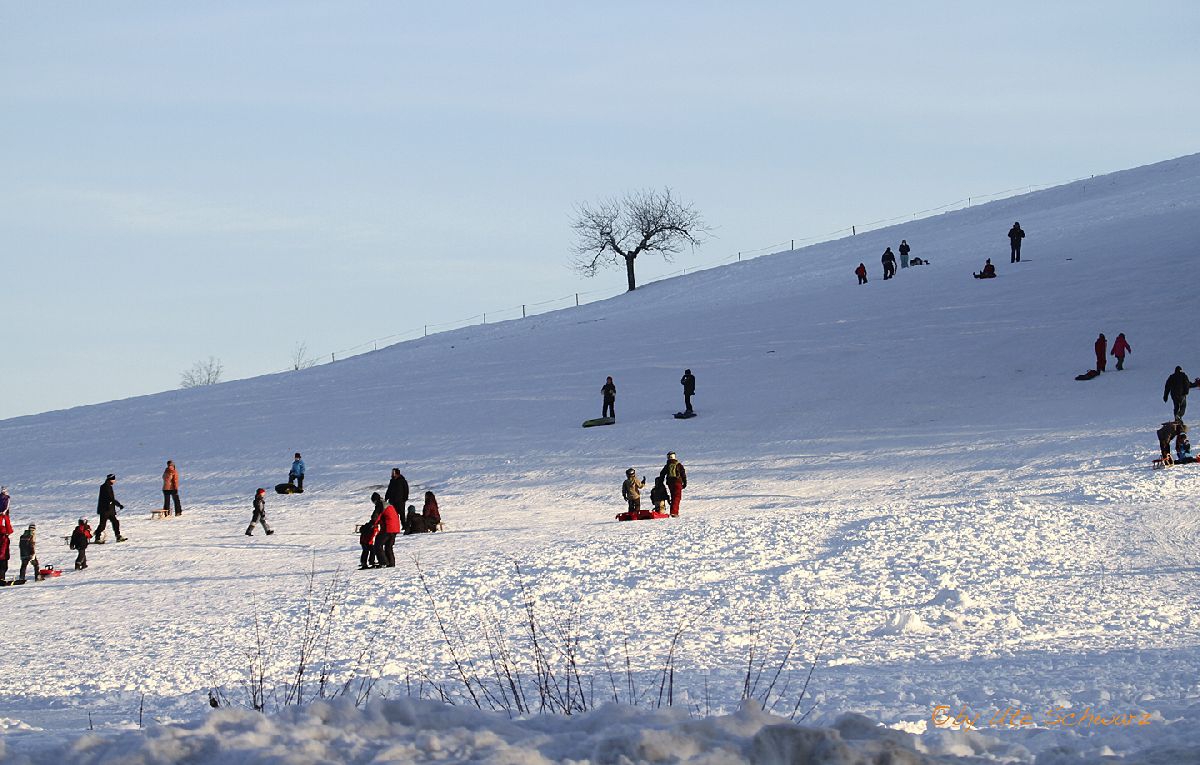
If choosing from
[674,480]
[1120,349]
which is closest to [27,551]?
[674,480]

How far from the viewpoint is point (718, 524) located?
19312 millimetres

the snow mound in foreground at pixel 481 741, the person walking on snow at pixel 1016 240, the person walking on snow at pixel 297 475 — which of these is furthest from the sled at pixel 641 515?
the person walking on snow at pixel 1016 240

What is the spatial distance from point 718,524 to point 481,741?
1356cm

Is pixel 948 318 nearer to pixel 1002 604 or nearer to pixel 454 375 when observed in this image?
pixel 454 375

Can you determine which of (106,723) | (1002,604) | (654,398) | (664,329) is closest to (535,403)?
(654,398)

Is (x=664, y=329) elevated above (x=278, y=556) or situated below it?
above

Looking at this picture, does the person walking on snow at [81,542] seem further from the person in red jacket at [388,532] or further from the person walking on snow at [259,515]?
the person in red jacket at [388,532]

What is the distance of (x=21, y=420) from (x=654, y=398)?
1161 inches

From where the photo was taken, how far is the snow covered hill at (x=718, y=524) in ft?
30.9

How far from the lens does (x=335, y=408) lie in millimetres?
Result: 42781

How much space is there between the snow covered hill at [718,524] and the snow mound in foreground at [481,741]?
0.12 ft

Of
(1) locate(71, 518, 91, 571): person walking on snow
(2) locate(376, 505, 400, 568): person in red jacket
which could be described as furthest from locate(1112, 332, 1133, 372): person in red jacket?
(1) locate(71, 518, 91, 571): person walking on snow

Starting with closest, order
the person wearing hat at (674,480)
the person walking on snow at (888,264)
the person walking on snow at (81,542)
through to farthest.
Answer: the person walking on snow at (81,542), the person wearing hat at (674,480), the person walking on snow at (888,264)

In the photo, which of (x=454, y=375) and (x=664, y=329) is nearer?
(x=454, y=375)
